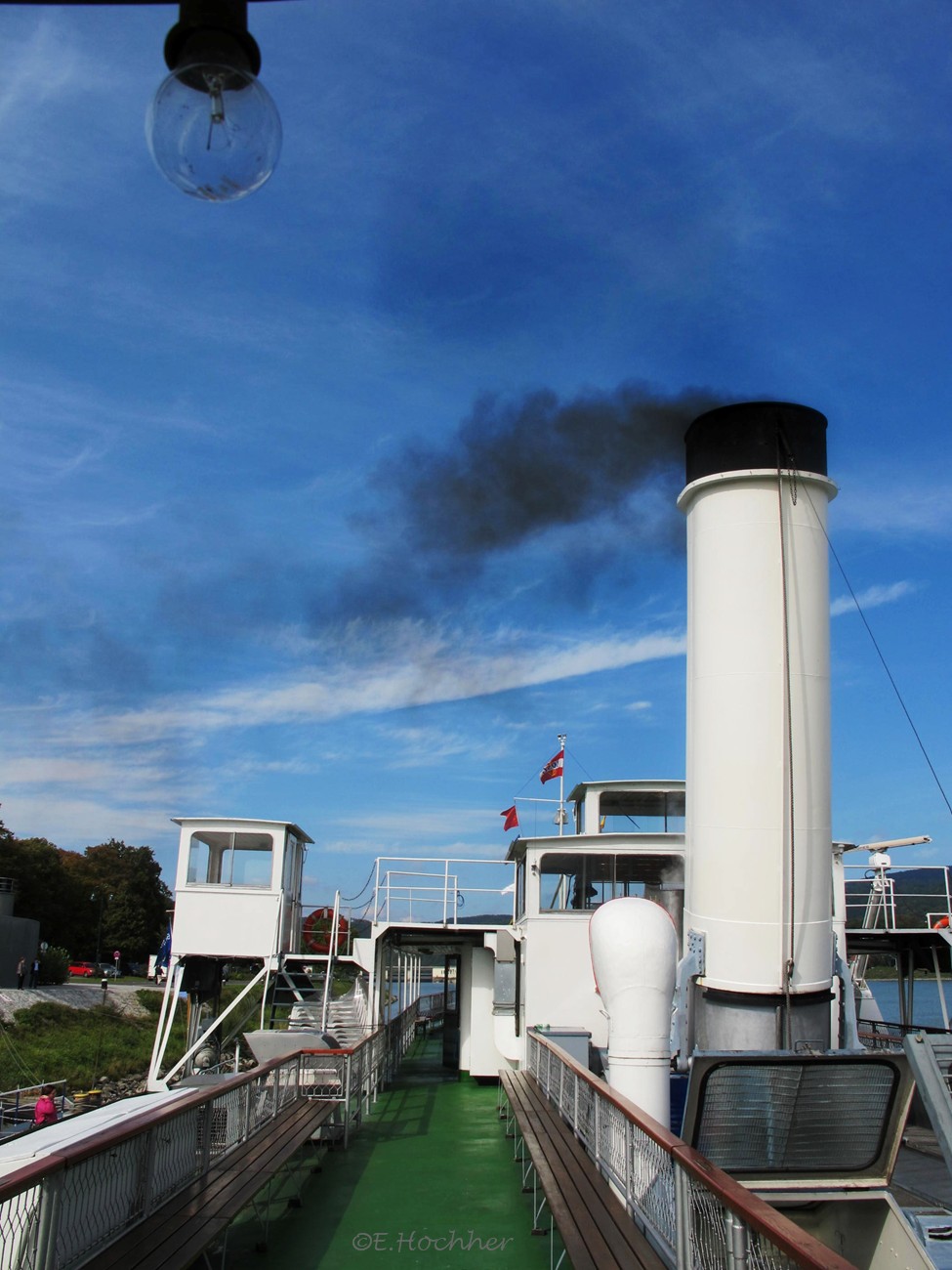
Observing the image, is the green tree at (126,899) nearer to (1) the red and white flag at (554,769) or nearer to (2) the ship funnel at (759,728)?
(1) the red and white flag at (554,769)

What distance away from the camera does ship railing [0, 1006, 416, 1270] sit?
4227 millimetres

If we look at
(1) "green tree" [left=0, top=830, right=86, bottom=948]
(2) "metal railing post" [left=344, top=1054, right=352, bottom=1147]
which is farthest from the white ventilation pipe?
(1) "green tree" [left=0, top=830, right=86, bottom=948]

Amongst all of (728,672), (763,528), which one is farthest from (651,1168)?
(763,528)

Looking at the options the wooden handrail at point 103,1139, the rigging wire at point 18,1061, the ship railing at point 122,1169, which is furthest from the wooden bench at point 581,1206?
the rigging wire at point 18,1061

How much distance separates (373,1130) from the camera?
12.6 meters

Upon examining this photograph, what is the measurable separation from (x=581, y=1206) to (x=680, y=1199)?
1867mm

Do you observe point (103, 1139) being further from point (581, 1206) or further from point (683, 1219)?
point (581, 1206)

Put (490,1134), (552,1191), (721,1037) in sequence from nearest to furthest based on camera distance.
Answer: (552,1191) → (721,1037) → (490,1134)

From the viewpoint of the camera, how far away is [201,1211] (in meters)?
6.10

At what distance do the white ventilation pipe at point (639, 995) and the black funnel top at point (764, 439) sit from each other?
4180 mm

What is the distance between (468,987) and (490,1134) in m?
6.54

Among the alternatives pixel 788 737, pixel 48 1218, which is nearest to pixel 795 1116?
pixel 788 737

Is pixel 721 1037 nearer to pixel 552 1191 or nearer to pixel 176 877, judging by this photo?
pixel 552 1191

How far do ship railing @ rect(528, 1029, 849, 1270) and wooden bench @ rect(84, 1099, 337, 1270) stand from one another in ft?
7.94
